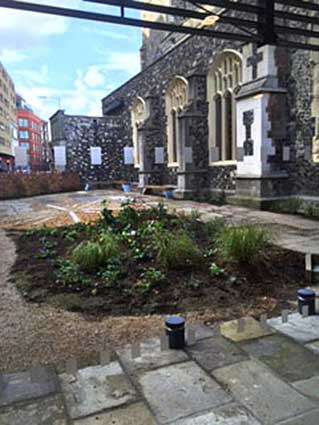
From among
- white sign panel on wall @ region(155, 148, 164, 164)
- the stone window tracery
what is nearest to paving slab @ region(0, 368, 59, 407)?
the stone window tracery

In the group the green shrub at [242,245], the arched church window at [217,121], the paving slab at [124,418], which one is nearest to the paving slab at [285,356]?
the paving slab at [124,418]

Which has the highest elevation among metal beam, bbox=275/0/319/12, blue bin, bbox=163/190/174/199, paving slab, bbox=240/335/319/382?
metal beam, bbox=275/0/319/12

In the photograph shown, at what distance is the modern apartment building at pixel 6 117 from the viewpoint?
58.2 meters

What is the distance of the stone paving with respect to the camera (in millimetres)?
1875

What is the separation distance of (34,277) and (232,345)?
105 inches

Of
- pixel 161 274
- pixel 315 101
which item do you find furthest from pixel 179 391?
pixel 315 101

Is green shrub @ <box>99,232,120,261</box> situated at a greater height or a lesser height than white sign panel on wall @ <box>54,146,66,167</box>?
lesser

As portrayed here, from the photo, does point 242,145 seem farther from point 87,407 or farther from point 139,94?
point 139,94

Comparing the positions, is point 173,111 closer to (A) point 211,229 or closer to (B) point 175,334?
(A) point 211,229

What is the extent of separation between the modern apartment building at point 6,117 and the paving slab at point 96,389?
5729 cm

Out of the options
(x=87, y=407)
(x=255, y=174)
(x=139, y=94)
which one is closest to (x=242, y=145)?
(x=255, y=174)

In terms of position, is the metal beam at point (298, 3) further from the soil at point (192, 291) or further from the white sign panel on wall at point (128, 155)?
the white sign panel on wall at point (128, 155)

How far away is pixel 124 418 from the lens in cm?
187

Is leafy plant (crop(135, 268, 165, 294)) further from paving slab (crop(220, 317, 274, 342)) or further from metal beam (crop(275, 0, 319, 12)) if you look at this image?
metal beam (crop(275, 0, 319, 12))
